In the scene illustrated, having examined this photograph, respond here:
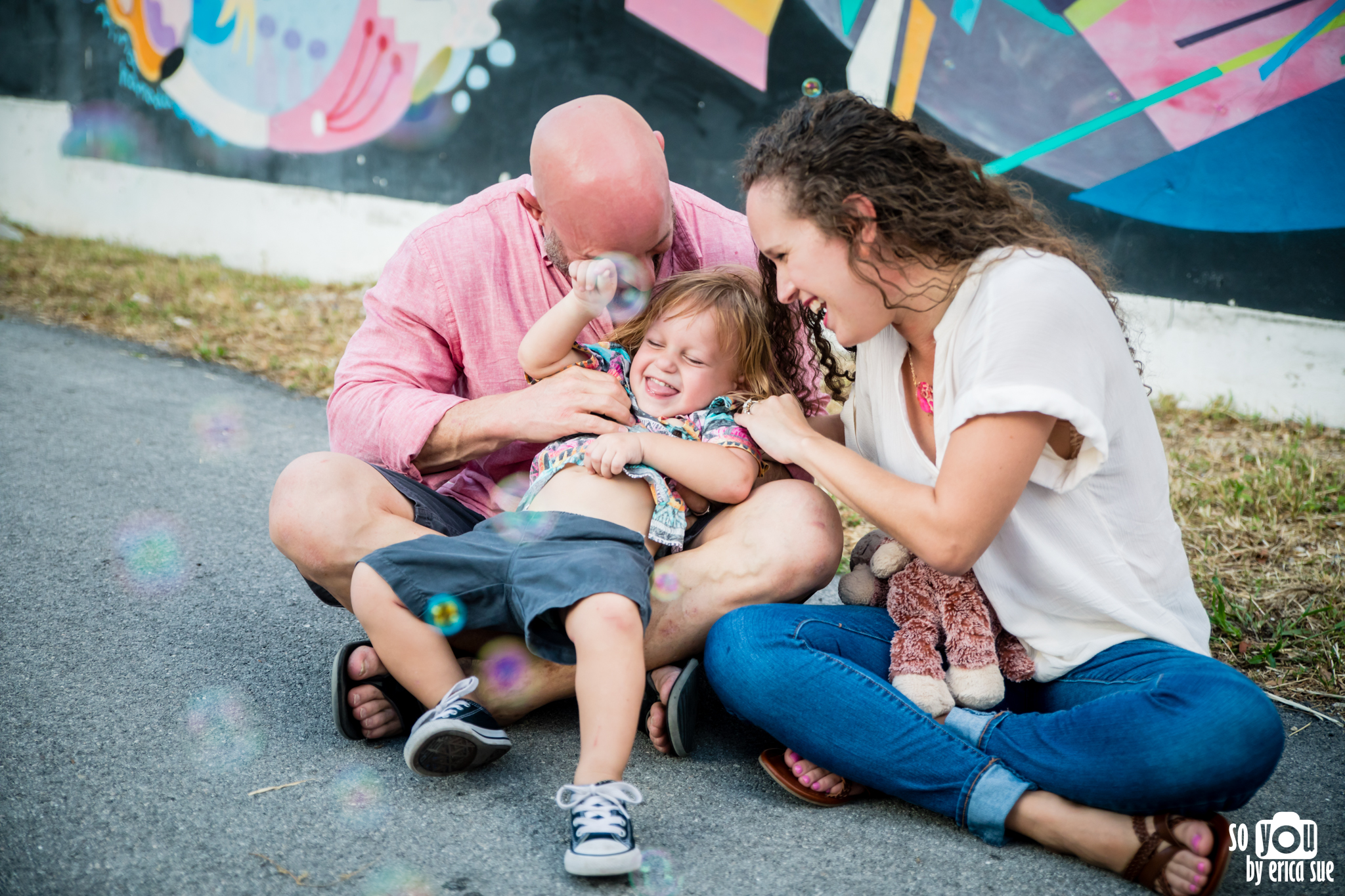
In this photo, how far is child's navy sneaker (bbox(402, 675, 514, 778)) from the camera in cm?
167

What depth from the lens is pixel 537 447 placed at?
234 centimetres

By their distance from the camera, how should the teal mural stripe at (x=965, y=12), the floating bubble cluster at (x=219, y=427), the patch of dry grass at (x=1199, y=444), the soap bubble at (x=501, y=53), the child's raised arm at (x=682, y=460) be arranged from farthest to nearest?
the soap bubble at (x=501, y=53) < the teal mural stripe at (x=965, y=12) < the floating bubble cluster at (x=219, y=427) < the patch of dry grass at (x=1199, y=444) < the child's raised arm at (x=682, y=460)

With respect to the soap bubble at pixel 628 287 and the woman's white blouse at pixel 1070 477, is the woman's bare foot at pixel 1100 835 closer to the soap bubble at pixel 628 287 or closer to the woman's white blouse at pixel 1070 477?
the woman's white blouse at pixel 1070 477

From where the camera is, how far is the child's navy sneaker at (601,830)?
4.87 feet

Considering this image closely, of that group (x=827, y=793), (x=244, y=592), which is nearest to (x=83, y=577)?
(x=244, y=592)

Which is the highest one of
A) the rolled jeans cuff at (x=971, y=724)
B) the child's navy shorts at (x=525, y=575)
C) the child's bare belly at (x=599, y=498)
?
the child's bare belly at (x=599, y=498)

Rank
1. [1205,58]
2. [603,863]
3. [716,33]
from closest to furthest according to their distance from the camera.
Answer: [603,863] → [1205,58] → [716,33]

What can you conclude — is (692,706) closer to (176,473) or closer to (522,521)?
(522,521)

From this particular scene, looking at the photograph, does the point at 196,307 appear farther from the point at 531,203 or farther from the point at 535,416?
the point at 535,416

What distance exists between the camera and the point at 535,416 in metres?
2.12

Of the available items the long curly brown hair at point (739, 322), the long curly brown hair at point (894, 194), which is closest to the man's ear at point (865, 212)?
the long curly brown hair at point (894, 194)

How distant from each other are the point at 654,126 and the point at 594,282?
3977mm

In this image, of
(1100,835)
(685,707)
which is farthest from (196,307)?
(1100,835)

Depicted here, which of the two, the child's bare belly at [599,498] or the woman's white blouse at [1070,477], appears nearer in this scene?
the woman's white blouse at [1070,477]
